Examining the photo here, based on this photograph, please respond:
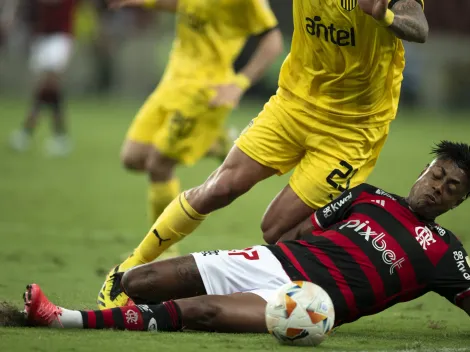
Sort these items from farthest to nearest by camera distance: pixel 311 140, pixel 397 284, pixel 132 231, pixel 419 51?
pixel 419 51
pixel 132 231
pixel 311 140
pixel 397 284

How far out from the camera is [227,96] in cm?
805

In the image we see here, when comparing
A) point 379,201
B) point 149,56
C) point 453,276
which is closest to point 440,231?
point 453,276

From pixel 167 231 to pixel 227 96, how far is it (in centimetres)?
196

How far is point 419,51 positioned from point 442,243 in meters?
17.8

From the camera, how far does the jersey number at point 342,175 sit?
621cm

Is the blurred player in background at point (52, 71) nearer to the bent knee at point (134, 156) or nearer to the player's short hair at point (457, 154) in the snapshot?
the bent knee at point (134, 156)

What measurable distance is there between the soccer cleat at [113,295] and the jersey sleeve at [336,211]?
3.77ft

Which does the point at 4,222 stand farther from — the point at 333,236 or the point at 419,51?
the point at 419,51

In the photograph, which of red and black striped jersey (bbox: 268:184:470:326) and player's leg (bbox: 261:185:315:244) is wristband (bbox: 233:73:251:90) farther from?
red and black striped jersey (bbox: 268:184:470:326)

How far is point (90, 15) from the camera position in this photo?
26250mm

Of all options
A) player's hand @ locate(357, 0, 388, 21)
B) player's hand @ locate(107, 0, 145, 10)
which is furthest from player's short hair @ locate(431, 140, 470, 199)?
player's hand @ locate(107, 0, 145, 10)

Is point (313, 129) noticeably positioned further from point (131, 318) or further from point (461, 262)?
point (131, 318)

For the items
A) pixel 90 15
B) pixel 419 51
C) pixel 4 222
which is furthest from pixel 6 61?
pixel 4 222

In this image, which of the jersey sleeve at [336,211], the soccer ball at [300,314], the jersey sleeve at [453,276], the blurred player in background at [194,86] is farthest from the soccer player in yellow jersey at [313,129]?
the blurred player in background at [194,86]
